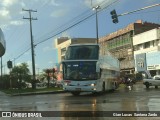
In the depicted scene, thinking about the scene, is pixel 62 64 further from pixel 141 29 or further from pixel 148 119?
pixel 141 29

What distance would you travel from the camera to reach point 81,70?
32062 mm

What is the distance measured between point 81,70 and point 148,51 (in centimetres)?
5628

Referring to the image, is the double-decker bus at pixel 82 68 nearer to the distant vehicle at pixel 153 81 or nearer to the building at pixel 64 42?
the distant vehicle at pixel 153 81

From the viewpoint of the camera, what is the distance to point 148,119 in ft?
42.9

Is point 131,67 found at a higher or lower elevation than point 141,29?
lower

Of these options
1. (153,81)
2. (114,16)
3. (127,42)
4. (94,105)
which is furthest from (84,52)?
(127,42)

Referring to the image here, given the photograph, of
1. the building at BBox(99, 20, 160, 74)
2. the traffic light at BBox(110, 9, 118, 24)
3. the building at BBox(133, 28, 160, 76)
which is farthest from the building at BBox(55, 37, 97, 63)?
the traffic light at BBox(110, 9, 118, 24)

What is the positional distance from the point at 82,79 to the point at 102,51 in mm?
3279

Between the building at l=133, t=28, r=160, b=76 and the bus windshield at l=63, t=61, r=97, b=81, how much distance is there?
50.5 meters

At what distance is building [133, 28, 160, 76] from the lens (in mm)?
82500

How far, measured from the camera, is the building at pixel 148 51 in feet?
271

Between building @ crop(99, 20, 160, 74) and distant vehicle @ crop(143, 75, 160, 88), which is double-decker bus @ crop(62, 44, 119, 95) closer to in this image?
distant vehicle @ crop(143, 75, 160, 88)

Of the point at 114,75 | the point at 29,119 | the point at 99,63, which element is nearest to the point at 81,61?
the point at 99,63

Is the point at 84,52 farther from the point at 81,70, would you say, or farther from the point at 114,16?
the point at 114,16
